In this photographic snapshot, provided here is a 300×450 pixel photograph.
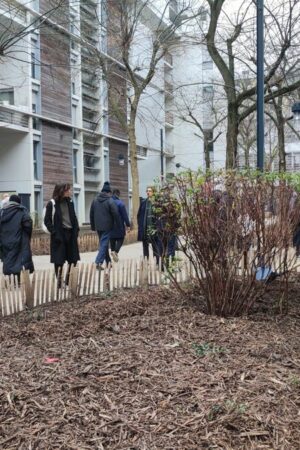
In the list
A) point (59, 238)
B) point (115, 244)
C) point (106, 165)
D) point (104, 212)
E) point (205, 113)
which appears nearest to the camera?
point (59, 238)

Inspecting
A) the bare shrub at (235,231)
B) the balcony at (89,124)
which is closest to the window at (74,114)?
the balcony at (89,124)

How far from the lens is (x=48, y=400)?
11.3ft

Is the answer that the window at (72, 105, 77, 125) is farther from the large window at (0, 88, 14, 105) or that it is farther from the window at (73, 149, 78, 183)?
the large window at (0, 88, 14, 105)

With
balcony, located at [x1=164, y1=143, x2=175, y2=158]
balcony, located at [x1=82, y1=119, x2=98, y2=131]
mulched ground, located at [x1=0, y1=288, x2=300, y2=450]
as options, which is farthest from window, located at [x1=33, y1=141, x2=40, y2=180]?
balcony, located at [x1=164, y1=143, x2=175, y2=158]

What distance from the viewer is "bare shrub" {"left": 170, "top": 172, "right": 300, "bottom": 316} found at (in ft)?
16.9

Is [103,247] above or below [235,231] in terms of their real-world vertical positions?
below

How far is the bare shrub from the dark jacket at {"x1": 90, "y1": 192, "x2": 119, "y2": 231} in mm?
5385

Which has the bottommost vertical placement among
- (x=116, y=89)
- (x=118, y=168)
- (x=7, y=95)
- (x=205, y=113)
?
(x=118, y=168)

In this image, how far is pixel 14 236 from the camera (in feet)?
26.3

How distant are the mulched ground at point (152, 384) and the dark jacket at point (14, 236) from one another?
2.72 meters

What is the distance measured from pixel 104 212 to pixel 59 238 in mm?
2896

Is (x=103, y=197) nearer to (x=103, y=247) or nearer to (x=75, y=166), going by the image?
(x=103, y=247)

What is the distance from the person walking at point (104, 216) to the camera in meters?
10.8

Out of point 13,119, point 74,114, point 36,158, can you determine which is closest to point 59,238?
point 13,119
